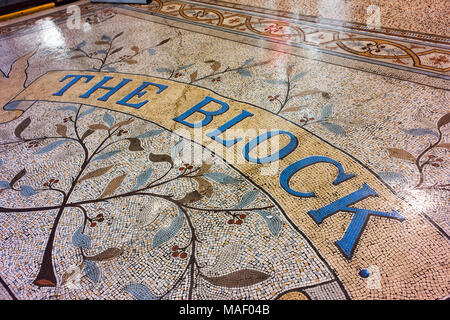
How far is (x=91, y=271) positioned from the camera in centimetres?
145

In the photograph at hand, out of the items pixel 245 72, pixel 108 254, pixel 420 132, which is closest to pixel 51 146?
pixel 108 254

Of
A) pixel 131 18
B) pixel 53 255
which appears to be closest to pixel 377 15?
pixel 131 18

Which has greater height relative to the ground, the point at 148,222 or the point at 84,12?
the point at 84,12

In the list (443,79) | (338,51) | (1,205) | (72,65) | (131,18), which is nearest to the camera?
(1,205)

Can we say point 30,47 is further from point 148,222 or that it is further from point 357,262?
point 357,262

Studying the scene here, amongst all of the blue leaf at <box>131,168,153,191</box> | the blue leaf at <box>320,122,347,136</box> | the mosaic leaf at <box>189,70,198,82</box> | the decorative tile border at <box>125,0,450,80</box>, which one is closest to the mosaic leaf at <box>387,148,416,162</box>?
the blue leaf at <box>320,122,347,136</box>

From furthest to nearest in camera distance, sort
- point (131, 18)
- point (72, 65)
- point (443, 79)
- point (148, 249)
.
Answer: point (131, 18) < point (72, 65) < point (443, 79) < point (148, 249)

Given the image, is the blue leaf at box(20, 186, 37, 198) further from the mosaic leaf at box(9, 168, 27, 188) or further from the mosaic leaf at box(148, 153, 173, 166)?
the mosaic leaf at box(148, 153, 173, 166)

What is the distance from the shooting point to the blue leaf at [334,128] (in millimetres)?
2043

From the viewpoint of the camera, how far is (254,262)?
4.63 feet

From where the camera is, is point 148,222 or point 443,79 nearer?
point 148,222

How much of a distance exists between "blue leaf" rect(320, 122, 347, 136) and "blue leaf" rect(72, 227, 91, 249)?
1.62 metres

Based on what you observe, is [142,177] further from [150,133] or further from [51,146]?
[51,146]

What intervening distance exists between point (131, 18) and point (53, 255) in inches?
141
